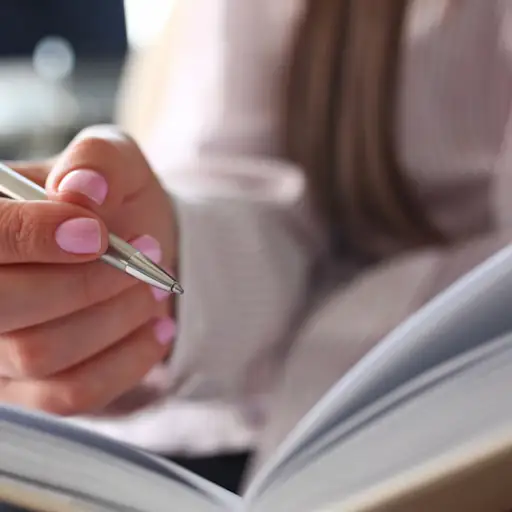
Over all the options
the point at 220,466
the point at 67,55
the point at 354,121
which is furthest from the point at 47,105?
the point at 220,466

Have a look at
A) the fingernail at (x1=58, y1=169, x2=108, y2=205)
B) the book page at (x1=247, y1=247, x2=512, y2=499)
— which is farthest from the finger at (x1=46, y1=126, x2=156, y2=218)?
the book page at (x1=247, y1=247, x2=512, y2=499)

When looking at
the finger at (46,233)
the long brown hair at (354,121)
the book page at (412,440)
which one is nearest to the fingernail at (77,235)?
the finger at (46,233)

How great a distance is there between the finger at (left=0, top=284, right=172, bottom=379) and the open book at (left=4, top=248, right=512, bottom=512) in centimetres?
5

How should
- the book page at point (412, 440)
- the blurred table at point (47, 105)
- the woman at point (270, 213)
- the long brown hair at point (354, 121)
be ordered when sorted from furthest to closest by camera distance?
1. the blurred table at point (47, 105)
2. the long brown hair at point (354, 121)
3. the woman at point (270, 213)
4. the book page at point (412, 440)

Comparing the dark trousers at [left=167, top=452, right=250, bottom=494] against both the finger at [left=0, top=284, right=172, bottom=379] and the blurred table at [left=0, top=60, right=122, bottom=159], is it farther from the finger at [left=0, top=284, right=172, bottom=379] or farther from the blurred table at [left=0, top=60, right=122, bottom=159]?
the blurred table at [left=0, top=60, right=122, bottom=159]

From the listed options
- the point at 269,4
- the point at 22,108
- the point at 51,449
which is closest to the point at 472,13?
the point at 269,4

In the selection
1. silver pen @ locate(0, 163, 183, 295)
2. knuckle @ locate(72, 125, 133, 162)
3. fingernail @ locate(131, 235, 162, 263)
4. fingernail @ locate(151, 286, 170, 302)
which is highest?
knuckle @ locate(72, 125, 133, 162)

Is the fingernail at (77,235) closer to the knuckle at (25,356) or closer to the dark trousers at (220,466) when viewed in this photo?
the knuckle at (25,356)

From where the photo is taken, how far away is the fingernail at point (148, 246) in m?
0.31

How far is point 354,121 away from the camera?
50 cm

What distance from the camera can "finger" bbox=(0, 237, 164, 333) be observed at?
266mm

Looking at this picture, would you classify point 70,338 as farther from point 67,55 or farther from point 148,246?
point 67,55

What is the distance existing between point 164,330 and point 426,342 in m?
0.15

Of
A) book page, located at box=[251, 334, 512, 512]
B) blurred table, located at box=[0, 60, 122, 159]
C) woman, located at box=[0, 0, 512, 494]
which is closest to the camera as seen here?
book page, located at box=[251, 334, 512, 512]
